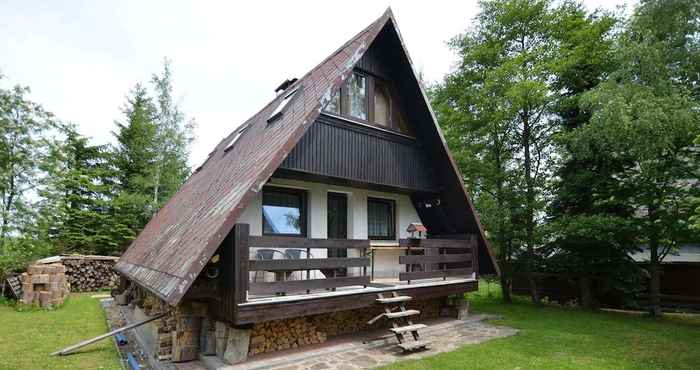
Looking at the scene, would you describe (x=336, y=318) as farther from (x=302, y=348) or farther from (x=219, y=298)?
(x=219, y=298)

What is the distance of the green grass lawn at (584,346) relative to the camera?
17.2 feet

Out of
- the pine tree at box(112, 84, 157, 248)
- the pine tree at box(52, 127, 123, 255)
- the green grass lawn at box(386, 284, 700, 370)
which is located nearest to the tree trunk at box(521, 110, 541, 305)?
the green grass lawn at box(386, 284, 700, 370)

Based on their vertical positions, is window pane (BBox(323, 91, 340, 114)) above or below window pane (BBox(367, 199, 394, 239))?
above

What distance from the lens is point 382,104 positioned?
8.44 metres

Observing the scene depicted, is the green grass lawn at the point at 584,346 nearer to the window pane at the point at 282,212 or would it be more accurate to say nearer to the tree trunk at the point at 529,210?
the tree trunk at the point at 529,210

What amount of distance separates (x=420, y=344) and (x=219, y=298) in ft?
10.4

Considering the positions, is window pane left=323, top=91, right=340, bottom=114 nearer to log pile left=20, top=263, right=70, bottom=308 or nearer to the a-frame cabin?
the a-frame cabin

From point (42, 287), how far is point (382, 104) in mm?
10399

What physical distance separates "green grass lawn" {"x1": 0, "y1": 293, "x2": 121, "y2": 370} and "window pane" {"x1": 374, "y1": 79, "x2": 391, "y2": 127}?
21.6 ft

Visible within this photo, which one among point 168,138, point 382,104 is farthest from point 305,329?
point 168,138

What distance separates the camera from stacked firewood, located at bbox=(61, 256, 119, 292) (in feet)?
46.4

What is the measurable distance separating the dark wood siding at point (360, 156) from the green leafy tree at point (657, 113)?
4173mm

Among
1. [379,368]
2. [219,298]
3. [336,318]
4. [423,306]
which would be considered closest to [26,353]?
[219,298]

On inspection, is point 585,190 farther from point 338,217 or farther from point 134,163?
point 134,163
